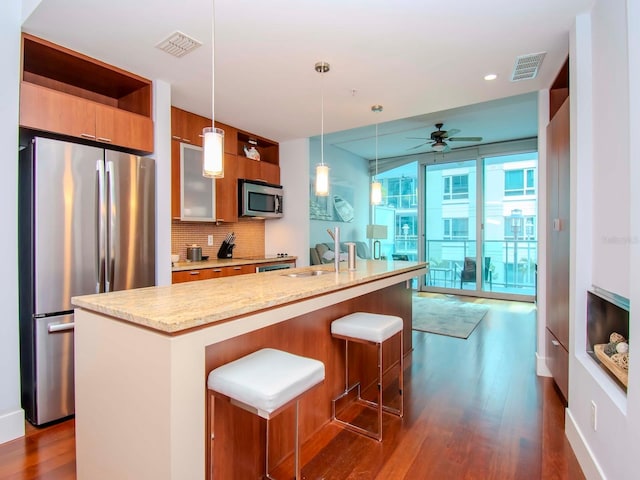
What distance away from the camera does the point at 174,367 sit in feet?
3.80

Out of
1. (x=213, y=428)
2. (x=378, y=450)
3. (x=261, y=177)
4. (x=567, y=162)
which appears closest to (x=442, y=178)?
(x=261, y=177)

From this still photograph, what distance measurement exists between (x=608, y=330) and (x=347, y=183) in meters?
5.48

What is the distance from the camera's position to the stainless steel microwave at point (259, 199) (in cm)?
430

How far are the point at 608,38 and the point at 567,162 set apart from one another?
0.80 meters

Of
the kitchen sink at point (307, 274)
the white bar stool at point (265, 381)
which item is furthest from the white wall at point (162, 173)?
the white bar stool at point (265, 381)

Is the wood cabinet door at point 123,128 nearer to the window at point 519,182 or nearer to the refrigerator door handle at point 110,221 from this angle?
the refrigerator door handle at point 110,221

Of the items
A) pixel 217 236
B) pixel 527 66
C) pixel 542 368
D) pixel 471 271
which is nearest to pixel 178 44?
pixel 217 236

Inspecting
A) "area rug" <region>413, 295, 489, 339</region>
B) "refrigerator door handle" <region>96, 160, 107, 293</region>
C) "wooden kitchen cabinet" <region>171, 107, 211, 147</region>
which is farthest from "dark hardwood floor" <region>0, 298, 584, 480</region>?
"wooden kitchen cabinet" <region>171, 107, 211, 147</region>

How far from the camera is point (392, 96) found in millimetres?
3324

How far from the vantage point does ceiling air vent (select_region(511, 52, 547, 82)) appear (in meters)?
2.55

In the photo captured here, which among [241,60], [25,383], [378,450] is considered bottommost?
[378,450]

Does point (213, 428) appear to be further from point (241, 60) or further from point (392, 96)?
point (392, 96)

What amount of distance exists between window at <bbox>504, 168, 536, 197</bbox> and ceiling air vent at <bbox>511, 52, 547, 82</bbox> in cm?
372

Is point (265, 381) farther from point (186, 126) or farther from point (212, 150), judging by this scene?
point (186, 126)
